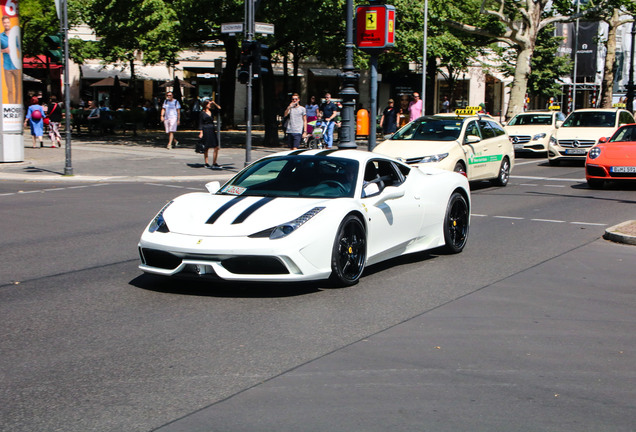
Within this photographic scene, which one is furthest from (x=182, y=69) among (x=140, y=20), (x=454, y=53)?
(x=140, y=20)

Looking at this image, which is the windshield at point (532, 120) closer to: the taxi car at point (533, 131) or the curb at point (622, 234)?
the taxi car at point (533, 131)

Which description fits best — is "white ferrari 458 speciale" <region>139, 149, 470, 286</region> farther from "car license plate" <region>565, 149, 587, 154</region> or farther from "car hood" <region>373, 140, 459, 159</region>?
"car license plate" <region>565, 149, 587, 154</region>

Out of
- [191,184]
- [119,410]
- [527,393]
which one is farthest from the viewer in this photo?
[191,184]

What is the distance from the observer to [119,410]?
4.35m

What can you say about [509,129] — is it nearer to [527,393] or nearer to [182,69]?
[527,393]

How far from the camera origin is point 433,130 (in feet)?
55.6

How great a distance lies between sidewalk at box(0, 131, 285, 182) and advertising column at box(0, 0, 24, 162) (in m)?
0.53

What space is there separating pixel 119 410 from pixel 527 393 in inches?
92.5

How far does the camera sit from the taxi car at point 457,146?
1591cm

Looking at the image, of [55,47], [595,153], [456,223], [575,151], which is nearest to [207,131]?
[55,47]

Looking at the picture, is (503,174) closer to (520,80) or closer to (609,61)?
(520,80)

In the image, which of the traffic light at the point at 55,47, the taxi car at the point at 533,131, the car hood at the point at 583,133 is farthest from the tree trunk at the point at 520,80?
the traffic light at the point at 55,47

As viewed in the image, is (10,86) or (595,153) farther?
(10,86)

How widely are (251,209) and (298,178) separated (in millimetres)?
881
